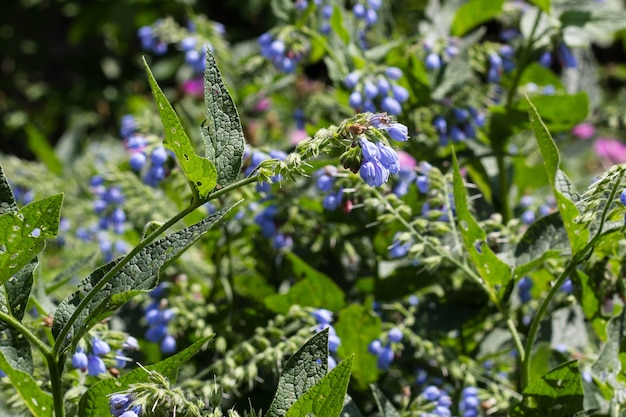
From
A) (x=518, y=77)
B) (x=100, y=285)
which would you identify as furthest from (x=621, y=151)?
(x=100, y=285)

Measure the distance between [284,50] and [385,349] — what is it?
850mm

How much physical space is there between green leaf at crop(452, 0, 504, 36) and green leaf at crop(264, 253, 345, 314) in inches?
36.5

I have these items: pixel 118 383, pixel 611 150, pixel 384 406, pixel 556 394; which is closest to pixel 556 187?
pixel 556 394

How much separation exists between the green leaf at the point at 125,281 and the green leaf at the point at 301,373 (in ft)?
0.79

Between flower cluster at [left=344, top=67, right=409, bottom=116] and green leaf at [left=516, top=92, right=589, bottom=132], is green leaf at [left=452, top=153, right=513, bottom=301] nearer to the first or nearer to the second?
flower cluster at [left=344, top=67, right=409, bottom=116]

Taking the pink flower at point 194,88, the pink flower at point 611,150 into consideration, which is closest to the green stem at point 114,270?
the pink flower at point 194,88

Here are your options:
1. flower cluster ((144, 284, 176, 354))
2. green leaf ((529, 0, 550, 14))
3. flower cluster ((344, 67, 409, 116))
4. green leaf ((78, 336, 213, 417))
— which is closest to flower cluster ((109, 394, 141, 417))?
green leaf ((78, 336, 213, 417))

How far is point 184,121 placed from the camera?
2.04 m

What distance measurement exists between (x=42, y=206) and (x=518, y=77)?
54.3 inches

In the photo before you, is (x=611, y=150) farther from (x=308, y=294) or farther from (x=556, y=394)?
(x=556, y=394)

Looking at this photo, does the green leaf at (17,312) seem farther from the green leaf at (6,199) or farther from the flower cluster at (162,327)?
the flower cluster at (162,327)

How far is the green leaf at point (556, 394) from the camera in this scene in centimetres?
142

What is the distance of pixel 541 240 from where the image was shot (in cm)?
157

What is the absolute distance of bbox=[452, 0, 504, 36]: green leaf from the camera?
2354 millimetres
